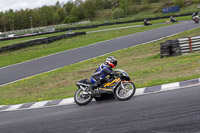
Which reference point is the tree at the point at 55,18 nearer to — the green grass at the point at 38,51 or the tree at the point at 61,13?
the tree at the point at 61,13

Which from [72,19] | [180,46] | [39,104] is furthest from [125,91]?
[72,19]

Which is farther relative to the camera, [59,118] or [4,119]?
[4,119]

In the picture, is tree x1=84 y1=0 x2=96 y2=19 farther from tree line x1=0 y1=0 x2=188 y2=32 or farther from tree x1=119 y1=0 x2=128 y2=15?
tree x1=119 y1=0 x2=128 y2=15

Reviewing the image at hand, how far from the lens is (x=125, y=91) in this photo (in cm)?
887

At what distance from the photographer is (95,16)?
129250 mm

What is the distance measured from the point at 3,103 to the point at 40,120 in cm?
464

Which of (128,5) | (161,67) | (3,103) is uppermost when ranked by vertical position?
(128,5)

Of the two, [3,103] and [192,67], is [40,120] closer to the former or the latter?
[3,103]

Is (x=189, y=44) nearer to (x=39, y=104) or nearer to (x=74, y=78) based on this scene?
(x=74, y=78)

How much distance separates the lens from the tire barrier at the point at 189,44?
1645cm

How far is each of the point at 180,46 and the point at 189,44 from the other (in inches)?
22.8

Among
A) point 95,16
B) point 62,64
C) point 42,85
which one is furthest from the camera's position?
point 95,16

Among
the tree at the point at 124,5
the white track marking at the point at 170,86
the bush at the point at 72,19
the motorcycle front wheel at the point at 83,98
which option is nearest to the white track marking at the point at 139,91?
the white track marking at the point at 170,86

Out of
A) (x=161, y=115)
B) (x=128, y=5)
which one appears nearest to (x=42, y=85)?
(x=161, y=115)
